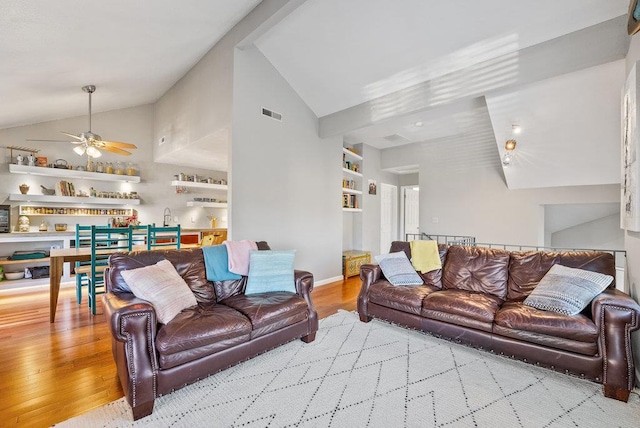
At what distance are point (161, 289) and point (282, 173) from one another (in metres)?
2.72

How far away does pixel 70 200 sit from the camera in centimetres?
514

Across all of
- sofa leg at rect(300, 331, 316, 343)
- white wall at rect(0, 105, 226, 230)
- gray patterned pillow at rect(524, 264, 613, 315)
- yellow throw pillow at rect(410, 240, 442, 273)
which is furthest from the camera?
white wall at rect(0, 105, 226, 230)

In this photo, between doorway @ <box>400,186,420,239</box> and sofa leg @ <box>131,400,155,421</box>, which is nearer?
sofa leg @ <box>131,400,155,421</box>

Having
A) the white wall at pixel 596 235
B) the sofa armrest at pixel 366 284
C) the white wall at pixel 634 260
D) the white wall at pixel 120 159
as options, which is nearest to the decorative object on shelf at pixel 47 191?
the white wall at pixel 120 159

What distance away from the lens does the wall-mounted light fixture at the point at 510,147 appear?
4.09 meters

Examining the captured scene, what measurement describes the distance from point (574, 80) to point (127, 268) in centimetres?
493

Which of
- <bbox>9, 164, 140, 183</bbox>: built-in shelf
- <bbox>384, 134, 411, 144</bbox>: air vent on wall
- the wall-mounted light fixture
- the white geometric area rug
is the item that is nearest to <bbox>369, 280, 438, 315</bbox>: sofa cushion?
the white geometric area rug

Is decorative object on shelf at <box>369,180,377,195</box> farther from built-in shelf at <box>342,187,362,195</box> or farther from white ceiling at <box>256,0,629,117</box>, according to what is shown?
white ceiling at <box>256,0,629,117</box>

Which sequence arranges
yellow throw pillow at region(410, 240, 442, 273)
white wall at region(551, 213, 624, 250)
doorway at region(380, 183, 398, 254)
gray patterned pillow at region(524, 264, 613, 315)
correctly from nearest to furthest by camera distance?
1. gray patterned pillow at region(524, 264, 613, 315)
2. yellow throw pillow at region(410, 240, 442, 273)
3. white wall at region(551, 213, 624, 250)
4. doorway at region(380, 183, 398, 254)

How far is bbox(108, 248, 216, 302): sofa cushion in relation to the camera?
2303 mm

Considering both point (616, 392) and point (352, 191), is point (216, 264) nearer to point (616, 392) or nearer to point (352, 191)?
point (616, 392)

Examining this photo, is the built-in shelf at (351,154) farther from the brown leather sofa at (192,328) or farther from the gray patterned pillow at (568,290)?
the gray patterned pillow at (568,290)

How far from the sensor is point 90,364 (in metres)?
2.38

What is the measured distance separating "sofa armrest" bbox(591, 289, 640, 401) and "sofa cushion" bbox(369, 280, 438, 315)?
4.30 feet
